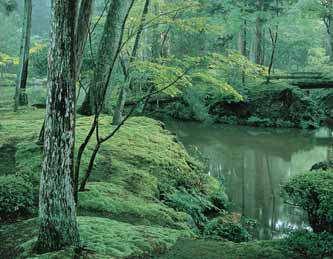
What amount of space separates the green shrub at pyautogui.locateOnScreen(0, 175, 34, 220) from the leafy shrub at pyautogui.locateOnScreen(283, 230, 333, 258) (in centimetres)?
379

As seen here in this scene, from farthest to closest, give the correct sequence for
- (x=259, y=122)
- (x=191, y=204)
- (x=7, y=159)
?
(x=259, y=122), (x=7, y=159), (x=191, y=204)

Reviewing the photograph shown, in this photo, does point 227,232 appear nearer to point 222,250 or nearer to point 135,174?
point 222,250

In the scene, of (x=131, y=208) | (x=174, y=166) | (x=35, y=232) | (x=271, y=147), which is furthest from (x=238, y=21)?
(x=35, y=232)

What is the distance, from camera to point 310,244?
5.54 m

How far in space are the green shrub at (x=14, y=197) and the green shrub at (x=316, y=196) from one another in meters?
3.97

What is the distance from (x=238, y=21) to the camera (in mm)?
25719

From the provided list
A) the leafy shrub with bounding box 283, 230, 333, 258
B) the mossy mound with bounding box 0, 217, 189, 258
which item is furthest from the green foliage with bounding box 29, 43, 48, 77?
the leafy shrub with bounding box 283, 230, 333, 258

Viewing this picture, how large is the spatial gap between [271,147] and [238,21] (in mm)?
10769

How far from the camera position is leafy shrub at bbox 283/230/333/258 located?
541 centimetres

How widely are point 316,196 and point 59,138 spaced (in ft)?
12.4

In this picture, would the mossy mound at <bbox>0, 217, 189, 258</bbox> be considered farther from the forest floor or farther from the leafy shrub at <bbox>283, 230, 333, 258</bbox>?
the leafy shrub at <bbox>283, 230, 333, 258</bbox>

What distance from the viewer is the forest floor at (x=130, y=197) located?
522 cm

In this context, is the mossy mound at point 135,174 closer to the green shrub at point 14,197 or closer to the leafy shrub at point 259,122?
the green shrub at point 14,197

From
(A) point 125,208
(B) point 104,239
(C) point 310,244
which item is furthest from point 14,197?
(C) point 310,244
